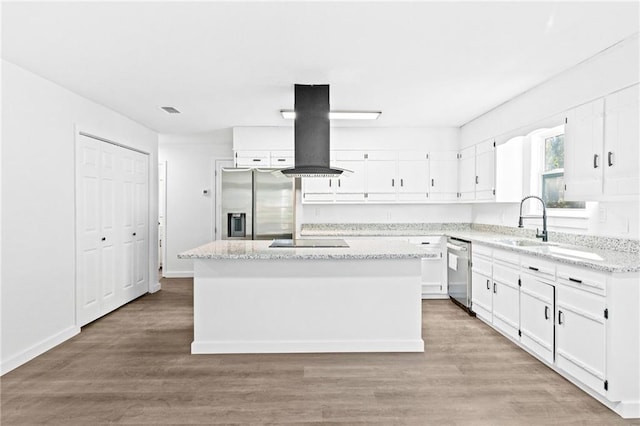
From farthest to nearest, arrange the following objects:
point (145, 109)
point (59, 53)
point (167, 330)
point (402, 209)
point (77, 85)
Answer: point (402, 209) → point (145, 109) → point (167, 330) → point (77, 85) → point (59, 53)

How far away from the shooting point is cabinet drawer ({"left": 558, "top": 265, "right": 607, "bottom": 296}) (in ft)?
7.66

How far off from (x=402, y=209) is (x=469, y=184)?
1.07m

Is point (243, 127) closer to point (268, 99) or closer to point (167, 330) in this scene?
point (268, 99)

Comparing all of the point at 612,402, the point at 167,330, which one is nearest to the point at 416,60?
the point at 612,402

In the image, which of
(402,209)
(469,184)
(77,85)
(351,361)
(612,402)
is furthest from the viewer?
(402,209)

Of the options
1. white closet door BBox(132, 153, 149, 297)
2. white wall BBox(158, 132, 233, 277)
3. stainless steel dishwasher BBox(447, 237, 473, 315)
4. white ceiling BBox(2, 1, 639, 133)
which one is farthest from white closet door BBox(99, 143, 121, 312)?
stainless steel dishwasher BBox(447, 237, 473, 315)

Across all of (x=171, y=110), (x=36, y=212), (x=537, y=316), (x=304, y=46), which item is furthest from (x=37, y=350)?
(x=537, y=316)

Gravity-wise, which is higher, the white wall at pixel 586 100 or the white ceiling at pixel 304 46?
the white ceiling at pixel 304 46

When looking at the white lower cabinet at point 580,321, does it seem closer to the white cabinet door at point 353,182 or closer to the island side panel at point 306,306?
the island side panel at point 306,306

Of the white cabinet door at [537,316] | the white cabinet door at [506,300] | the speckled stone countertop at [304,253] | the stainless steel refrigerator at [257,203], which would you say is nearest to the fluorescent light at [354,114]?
the stainless steel refrigerator at [257,203]

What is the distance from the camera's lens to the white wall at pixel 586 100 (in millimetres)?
2664

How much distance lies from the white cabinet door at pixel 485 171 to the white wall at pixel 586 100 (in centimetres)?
23

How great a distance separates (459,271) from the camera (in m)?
4.66

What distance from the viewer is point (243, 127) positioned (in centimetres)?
547
